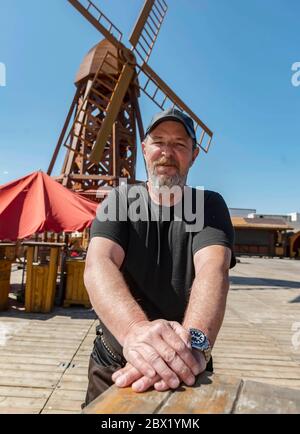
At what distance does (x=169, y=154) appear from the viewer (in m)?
2.10

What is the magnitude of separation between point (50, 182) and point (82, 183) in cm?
720

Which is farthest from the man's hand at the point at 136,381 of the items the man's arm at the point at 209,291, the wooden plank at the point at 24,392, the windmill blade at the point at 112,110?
the windmill blade at the point at 112,110

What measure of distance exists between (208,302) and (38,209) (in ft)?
18.4

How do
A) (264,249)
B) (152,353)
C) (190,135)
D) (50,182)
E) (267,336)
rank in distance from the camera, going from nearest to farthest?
(152,353) < (190,135) < (267,336) < (50,182) < (264,249)

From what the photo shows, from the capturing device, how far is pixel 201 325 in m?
1.46

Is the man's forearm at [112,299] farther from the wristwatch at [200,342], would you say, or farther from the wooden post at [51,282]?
the wooden post at [51,282]

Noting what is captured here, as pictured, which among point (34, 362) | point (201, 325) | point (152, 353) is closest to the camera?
point (152, 353)

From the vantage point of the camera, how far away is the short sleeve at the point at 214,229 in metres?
1.87

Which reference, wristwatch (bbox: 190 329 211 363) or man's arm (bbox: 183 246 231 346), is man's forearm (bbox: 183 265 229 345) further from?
Answer: wristwatch (bbox: 190 329 211 363)

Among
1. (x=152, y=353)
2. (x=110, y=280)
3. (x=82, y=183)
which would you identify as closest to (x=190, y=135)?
(x=110, y=280)

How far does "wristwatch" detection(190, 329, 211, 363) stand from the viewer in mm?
1235

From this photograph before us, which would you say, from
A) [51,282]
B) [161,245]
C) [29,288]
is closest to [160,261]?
[161,245]

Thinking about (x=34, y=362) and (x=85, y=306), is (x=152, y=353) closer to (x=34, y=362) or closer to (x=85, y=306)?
(x=34, y=362)
